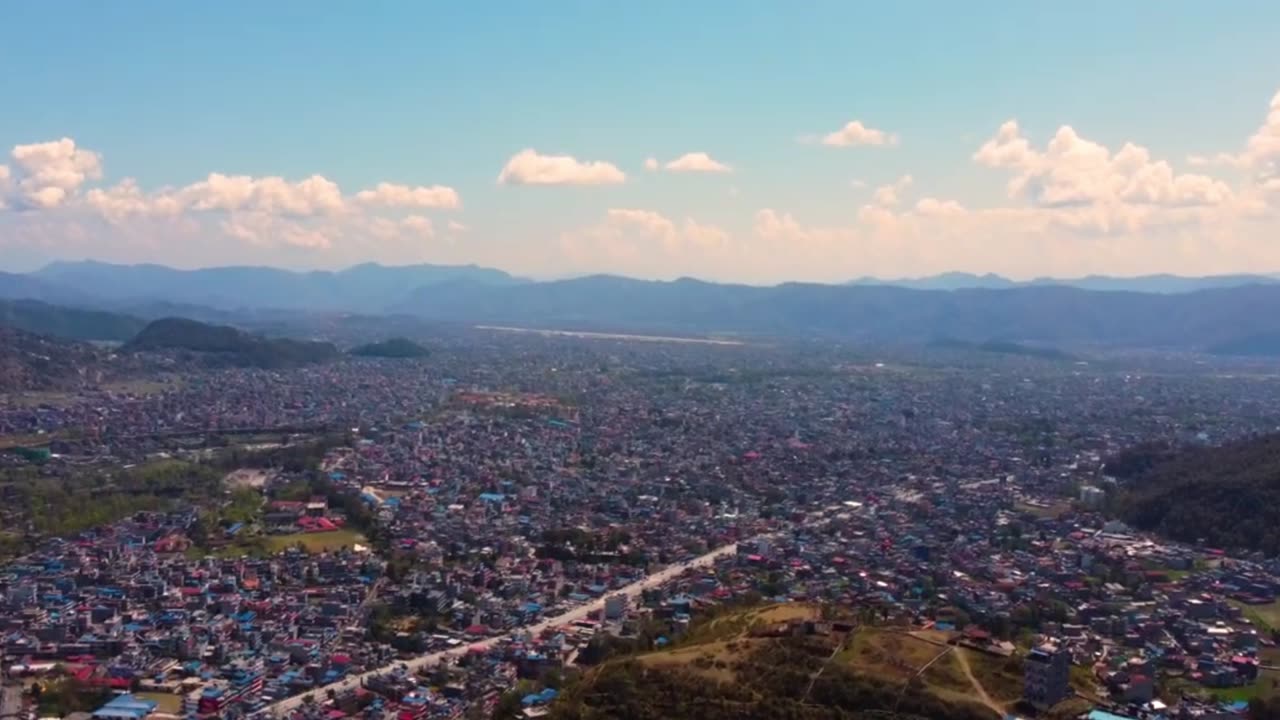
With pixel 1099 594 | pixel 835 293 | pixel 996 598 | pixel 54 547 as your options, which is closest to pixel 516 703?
pixel 996 598

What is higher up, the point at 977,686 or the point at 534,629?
the point at 977,686

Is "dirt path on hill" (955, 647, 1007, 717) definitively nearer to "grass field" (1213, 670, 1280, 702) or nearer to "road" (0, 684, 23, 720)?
"grass field" (1213, 670, 1280, 702)

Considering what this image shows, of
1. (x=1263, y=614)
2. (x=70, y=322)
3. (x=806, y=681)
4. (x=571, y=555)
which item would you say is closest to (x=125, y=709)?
(x=806, y=681)

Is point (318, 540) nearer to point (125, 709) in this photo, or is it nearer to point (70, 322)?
point (125, 709)

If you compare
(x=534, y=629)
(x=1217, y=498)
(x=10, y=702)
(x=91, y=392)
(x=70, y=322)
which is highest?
(x=70, y=322)

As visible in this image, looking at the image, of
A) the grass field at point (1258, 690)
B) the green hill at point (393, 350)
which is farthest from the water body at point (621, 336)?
the grass field at point (1258, 690)

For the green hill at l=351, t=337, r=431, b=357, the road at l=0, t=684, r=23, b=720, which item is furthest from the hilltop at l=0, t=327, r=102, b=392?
the road at l=0, t=684, r=23, b=720
